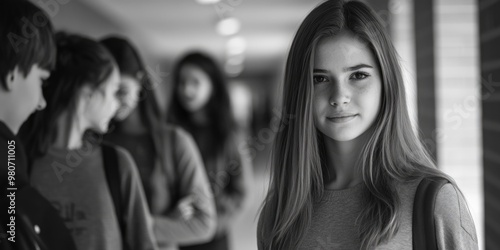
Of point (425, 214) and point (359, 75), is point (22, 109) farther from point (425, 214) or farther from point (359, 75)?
point (425, 214)

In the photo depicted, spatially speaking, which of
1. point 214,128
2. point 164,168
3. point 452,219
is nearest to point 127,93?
point 164,168

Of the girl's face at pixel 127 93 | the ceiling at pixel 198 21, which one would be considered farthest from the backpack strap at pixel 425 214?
the ceiling at pixel 198 21

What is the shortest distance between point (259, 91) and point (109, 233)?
20630 millimetres

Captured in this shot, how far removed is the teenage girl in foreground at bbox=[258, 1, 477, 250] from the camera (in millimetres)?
1054

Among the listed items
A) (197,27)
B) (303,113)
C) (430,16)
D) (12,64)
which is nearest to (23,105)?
(12,64)

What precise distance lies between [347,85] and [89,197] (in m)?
0.75

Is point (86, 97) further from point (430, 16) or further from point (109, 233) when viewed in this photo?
point (430, 16)

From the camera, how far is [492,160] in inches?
54.1

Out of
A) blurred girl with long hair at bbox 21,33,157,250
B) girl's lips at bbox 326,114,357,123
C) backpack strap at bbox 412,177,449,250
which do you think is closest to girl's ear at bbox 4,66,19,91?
blurred girl with long hair at bbox 21,33,157,250

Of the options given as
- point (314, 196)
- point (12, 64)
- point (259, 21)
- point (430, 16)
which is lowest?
point (314, 196)

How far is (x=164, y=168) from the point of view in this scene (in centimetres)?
210

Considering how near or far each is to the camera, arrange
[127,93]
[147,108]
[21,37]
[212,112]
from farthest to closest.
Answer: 1. [212,112]
2. [147,108]
3. [127,93]
4. [21,37]

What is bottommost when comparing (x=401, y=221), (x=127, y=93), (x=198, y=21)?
(x=401, y=221)

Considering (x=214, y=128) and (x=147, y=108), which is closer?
(x=147, y=108)
